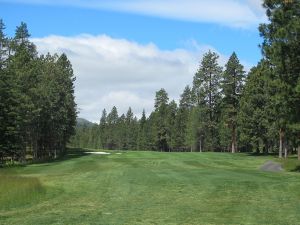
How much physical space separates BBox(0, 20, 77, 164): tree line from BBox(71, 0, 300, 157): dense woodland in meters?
26.3

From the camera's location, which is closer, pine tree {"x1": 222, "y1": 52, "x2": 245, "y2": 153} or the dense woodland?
the dense woodland

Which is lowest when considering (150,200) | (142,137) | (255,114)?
(150,200)

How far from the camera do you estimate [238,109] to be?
9056cm

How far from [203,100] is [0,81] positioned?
53108mm

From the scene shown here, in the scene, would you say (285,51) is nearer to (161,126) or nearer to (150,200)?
(150,200)

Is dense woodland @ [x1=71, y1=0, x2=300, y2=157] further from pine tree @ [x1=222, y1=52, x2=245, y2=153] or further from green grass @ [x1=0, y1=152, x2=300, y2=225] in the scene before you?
green grass @ [x1=0, y1=152, x2=300, y2=225]

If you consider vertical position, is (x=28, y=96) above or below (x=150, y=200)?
above

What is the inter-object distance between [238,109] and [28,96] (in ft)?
145

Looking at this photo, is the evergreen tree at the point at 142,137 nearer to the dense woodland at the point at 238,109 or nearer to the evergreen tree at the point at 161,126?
the dense woodland at the point at 238,109

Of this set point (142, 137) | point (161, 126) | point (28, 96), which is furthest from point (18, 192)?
point (142, 137)

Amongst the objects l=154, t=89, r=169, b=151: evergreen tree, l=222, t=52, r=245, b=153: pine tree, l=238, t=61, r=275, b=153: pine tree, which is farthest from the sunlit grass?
l=154, t=89, r=169, b=151: evergreen tree

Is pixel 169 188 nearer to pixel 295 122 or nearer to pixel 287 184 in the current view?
pixel 287 184

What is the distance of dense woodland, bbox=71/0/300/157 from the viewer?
35.1m

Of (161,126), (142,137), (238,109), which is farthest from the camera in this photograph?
(142,137)
